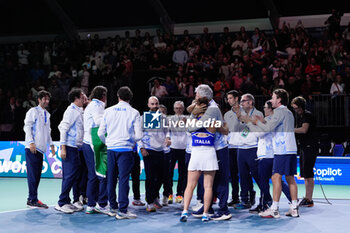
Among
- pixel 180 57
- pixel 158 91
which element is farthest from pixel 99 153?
pixel 180 57

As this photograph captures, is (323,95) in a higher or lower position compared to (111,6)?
lower

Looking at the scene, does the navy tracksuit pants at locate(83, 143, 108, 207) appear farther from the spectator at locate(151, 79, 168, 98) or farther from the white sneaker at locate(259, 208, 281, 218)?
the spectator at locate(151, 79, 168, 98)

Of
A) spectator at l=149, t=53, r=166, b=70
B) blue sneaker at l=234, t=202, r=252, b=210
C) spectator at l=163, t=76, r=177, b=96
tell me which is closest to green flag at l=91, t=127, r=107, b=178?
blue sneaker at l=234, t=202, r=252, b=210

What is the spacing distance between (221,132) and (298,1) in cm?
1493

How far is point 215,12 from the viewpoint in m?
22.7

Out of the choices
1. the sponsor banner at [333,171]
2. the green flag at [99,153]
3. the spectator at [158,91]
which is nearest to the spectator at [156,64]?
the spectator at [158,91]

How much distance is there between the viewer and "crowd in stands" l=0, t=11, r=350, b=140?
16406 mm

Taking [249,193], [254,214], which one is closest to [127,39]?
[249,193]

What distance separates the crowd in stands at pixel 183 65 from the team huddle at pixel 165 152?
6.81 metres

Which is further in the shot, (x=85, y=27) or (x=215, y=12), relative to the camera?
(x=85, y=27)

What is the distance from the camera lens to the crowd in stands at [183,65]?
16406mm

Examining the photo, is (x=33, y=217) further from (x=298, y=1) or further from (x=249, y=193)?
(x=298, y=1)

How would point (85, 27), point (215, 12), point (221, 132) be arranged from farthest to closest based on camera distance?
1. point (85, 27)
2. point (215, 12)
3. point (221, 132)

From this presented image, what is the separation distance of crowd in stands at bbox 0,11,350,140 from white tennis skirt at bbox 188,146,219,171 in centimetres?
821
